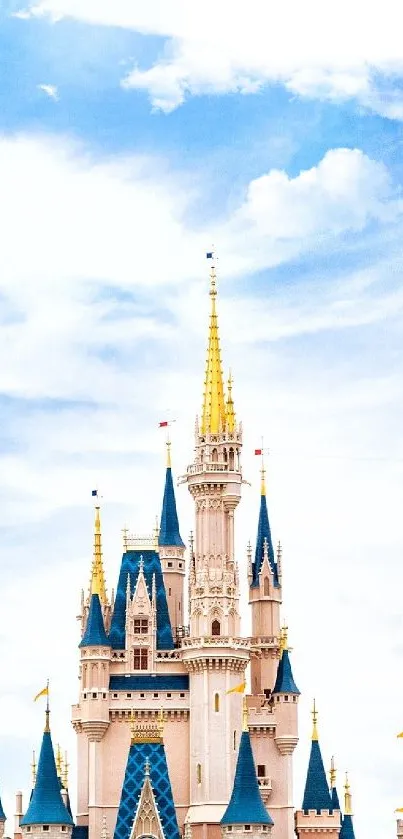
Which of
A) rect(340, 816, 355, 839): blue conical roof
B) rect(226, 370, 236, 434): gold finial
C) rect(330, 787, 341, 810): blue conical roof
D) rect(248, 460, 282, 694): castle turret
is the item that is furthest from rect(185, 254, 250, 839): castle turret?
rect(340, 816, 355, 839): blue conical roof

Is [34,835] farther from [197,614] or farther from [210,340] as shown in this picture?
Result: [210,340]

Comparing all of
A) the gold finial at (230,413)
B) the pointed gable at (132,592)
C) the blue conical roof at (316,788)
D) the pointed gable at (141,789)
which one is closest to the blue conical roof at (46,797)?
the pointed gable at (141,789)

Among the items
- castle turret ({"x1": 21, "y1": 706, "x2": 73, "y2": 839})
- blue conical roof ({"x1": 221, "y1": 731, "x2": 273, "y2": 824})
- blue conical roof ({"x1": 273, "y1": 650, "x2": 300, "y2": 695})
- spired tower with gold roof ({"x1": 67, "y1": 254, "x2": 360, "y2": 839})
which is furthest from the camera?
blue conical roof ({"x1": 273, "y1": 650, "x2": 300, "y2": 695})

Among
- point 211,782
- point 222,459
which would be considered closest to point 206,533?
point 222,459

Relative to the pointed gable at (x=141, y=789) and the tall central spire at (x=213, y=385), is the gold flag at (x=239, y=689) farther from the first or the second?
the tall central spire at (x=213, y=385)

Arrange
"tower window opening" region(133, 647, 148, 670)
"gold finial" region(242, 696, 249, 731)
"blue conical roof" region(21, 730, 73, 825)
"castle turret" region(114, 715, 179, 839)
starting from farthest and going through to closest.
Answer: "tower window opening" region(133, 647, 148, 670), "gold finial" region(242, 696, 249, 731), "castle turret" region(114, 715, 179, 839), "blue conical roof" region(21, 730, 73, 825)

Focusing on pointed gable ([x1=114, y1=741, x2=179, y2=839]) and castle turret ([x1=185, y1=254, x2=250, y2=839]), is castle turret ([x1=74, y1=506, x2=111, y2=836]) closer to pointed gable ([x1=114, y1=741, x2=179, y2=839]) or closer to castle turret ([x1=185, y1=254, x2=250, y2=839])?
pointed gable ([x1=114, y1=741, x2=179, y2=839])

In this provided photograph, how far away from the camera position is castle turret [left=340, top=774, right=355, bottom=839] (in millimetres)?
121500

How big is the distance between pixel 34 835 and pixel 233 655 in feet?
39.4

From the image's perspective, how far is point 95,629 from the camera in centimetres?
11862

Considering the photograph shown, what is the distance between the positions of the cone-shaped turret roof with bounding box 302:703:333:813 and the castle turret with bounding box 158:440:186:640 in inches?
332

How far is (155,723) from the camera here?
117938mm

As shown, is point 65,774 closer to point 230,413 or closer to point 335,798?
point 335,798

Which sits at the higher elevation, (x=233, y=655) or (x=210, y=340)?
(x=210, y=340)
